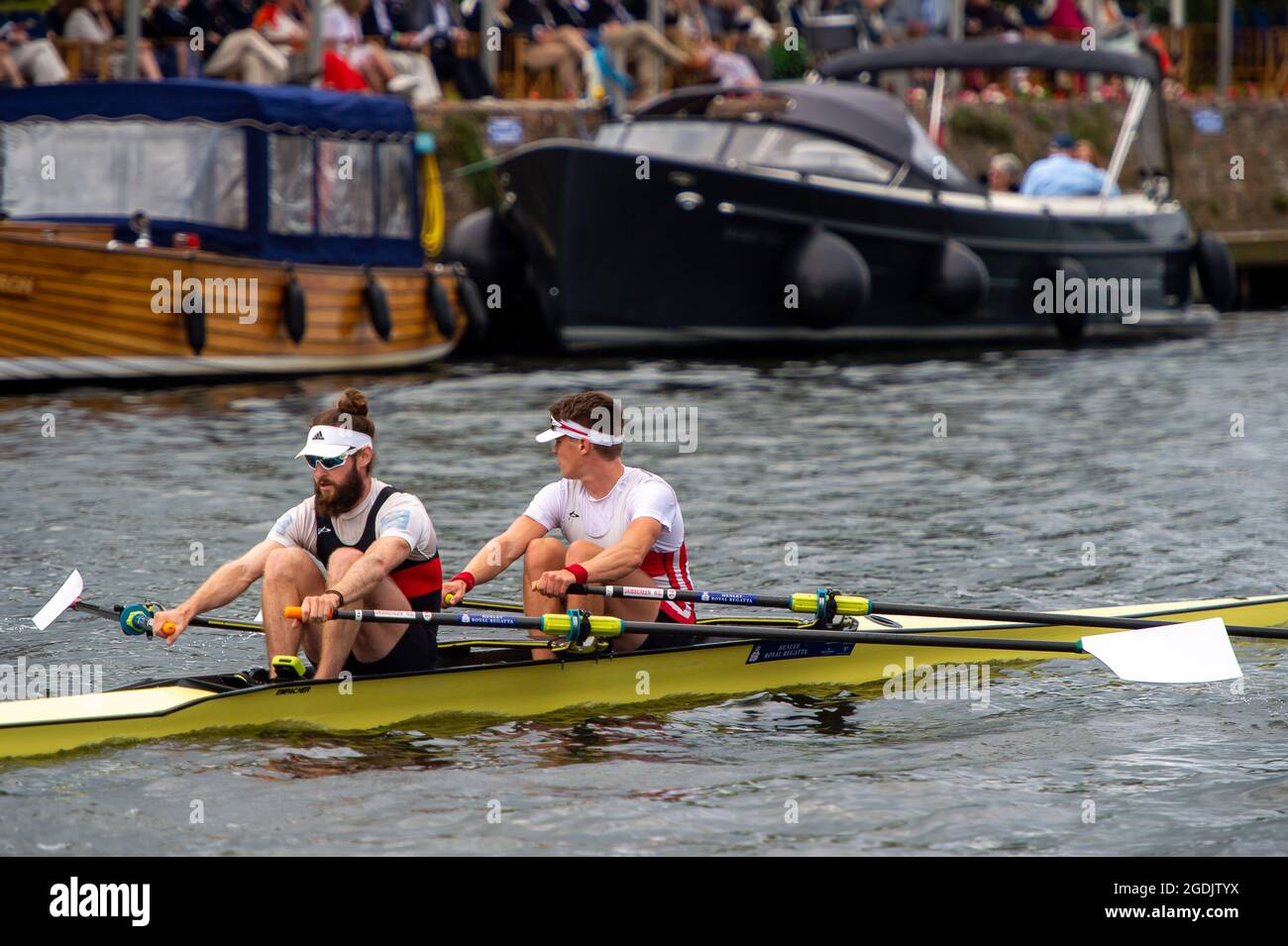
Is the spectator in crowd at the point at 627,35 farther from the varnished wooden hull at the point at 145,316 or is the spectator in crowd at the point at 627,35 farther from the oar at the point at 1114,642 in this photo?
the oar at the point at 1114,642

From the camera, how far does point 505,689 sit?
8328 millimetres

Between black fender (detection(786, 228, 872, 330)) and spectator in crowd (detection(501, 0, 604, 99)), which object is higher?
spectator in crowd (detection(501, 0, 604, 99))

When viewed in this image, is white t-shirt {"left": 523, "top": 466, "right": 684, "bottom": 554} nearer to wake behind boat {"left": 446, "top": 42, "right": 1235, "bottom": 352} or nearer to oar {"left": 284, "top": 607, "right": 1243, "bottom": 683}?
oar {"left": 284, "top": 607, "right": 1243, "bottom": 683}

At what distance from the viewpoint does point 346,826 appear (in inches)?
277

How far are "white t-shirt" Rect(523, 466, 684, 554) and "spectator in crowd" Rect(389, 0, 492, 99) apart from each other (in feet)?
49.1

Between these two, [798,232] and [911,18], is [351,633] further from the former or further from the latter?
[911,18]

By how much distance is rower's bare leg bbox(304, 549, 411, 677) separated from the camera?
7.86 meters

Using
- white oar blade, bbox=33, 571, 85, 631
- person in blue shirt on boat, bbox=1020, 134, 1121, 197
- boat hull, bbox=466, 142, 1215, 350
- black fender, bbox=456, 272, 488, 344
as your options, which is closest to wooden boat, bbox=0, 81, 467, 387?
black fender, bbox=456, 272, 488, 344

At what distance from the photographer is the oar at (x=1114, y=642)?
811cm

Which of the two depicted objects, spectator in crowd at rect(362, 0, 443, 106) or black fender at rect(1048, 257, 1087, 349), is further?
black fender at rect(1048, 257, 1087, 349)

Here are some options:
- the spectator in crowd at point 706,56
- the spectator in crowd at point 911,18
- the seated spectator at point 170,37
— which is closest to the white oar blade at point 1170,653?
the seated spectator at point 170,37

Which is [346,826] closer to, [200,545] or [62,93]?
[200,545]
